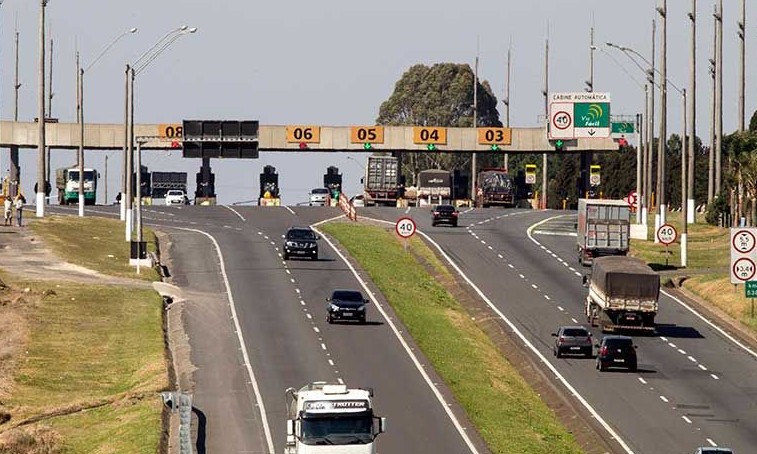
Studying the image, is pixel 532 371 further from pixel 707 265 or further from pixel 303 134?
pixel 303 134

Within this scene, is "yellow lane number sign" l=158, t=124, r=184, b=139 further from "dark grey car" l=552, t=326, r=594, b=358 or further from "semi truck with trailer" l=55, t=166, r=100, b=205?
"dark grey car" l=552, t=326, r=594, b=358

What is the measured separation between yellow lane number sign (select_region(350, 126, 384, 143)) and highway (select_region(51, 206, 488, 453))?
39315mm

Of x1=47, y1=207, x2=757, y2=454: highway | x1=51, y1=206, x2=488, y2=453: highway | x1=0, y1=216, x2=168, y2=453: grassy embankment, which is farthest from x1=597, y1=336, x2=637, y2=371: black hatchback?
x1=0, y1=216, x2=168, y2=453: grassy embankment

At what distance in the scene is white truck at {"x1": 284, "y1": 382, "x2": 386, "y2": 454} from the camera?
3950 centimetres

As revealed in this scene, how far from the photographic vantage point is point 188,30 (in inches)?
3162

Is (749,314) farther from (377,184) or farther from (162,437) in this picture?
(377,184)

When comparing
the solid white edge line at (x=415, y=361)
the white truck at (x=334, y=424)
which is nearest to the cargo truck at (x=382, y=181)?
the solid white edge line at (x=415, y=361)

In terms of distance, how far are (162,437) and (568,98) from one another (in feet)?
320

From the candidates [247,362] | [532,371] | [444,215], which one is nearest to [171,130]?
[444,215]

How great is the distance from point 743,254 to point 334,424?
36.7 m

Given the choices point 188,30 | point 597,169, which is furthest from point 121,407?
point 597,169

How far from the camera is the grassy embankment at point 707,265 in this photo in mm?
87375

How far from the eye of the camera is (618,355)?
70812mm

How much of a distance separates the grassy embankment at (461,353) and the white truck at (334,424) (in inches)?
532
